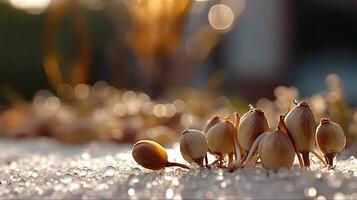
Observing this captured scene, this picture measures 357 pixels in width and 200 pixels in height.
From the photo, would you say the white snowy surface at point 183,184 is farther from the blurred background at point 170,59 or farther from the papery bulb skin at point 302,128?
the blurred background at point 170,59

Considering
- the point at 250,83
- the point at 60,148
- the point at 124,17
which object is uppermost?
the point at 250,83

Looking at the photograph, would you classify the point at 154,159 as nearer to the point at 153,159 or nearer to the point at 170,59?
the point at 153,159

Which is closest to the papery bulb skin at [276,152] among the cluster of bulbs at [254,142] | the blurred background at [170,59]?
the cluster of bulbs at [254,142]

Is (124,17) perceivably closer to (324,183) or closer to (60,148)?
(60,148)

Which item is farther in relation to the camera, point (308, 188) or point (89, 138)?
point (89, 138)

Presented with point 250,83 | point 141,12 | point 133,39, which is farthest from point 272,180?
point 250,83

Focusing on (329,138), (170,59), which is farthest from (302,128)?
(170,59)

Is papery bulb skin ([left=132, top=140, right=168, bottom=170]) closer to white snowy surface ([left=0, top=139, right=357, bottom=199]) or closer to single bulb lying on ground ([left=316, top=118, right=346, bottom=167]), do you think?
white snowy surface ([left=0, top=139, right=357, bottom=199])
